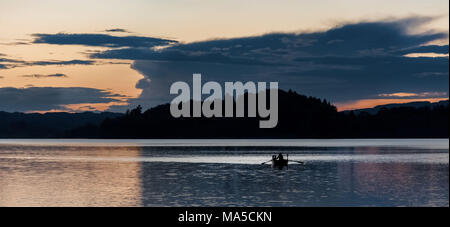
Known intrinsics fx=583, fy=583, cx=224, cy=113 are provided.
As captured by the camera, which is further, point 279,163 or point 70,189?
point 279,163

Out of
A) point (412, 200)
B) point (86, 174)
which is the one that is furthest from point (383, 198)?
point (86, 174)

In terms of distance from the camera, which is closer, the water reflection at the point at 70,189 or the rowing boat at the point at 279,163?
the water reflection at the point at 70,189

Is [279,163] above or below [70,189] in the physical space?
below

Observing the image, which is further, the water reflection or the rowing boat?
the rowing boat

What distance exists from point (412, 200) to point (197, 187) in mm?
22797

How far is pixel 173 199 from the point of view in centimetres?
5334
